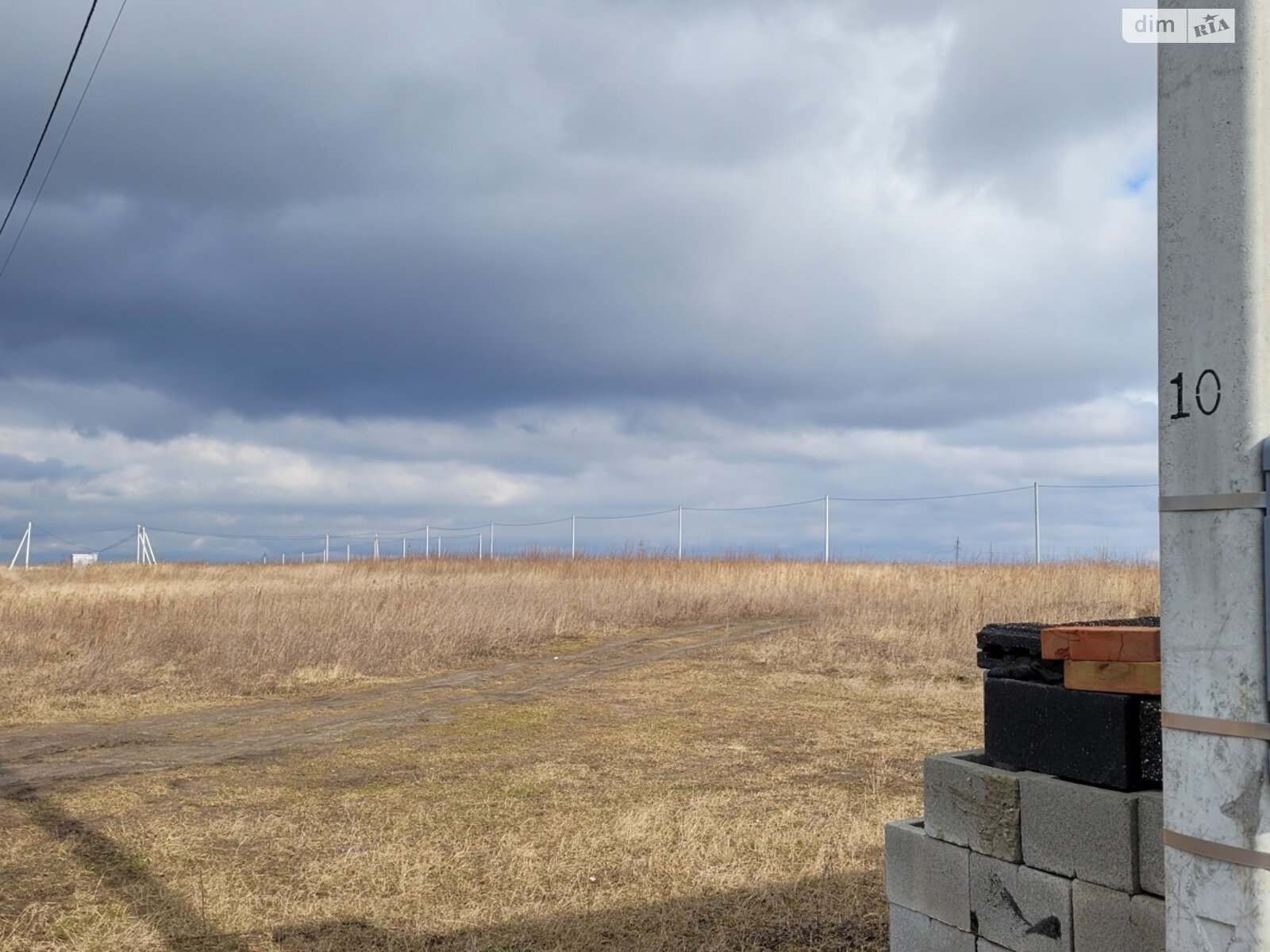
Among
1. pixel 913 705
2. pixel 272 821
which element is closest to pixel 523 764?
pixel 272 821

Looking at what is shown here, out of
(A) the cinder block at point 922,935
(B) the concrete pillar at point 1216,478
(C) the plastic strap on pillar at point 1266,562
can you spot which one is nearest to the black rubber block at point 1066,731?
(A) the cinder block at point 922,935

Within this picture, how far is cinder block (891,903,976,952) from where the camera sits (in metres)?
3.19

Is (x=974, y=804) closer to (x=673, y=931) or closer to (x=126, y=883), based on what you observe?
(x=673, y=931)

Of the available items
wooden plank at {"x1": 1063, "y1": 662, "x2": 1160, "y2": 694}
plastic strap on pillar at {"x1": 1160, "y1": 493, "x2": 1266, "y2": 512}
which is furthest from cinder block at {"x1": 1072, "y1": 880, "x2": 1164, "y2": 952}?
plastic strap on pillar at {"x1": 1160, "y1": 493, "x2": 1266, "y2": 512}

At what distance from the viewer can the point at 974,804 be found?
312 centimetres

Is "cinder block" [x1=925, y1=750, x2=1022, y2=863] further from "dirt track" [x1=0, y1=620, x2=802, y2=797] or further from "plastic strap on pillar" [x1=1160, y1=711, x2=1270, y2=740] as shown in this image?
"dirt track" [x1=0, y1=620, x2=802, y2=797]

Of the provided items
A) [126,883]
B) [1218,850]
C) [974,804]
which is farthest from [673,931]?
[1218,850]

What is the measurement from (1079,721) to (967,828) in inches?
21.0

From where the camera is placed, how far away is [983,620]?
49.9 ft

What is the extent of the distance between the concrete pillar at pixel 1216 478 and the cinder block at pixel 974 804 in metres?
1.05

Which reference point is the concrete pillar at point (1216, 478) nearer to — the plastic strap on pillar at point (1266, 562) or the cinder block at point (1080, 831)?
the plastic strap on pillar at point (1266, 562)

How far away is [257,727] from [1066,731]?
7532 millimetres

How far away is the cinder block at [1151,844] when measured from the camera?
8.52 ft

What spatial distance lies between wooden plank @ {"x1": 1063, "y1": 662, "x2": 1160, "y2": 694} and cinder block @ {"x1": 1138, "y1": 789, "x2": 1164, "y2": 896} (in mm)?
277
